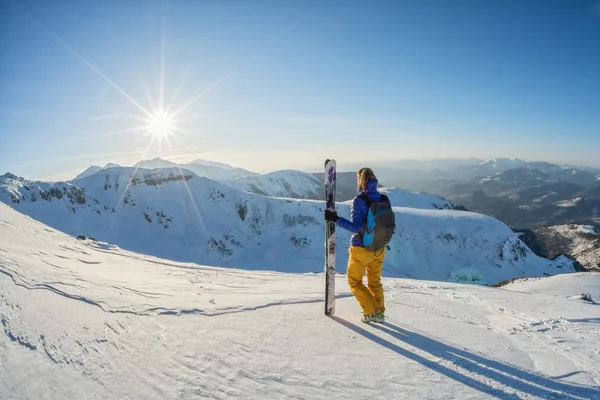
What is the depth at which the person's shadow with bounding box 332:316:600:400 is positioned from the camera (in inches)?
102

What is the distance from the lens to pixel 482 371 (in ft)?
9.62

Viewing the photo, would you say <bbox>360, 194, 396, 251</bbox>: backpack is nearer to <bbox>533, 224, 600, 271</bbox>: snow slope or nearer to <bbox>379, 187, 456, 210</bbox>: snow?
<bbox>379, 187, 456, 210</bbox>: snow

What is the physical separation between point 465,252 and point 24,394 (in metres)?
53.7

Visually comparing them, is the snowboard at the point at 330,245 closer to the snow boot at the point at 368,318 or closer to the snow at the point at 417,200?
the snow boot at the point at 368,318

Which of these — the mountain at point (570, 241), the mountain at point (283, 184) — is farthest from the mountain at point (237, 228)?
the mountain at point (283, 184)

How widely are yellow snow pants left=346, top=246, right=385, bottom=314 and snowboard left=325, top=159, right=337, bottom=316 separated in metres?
0.39

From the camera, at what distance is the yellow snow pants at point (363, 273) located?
426cm

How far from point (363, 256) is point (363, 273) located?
0.95ft

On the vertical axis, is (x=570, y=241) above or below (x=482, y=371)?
below

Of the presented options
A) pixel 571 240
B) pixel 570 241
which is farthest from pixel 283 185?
pixel 571 240

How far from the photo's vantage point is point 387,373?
2.83 metres

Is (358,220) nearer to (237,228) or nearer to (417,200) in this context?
(237,228)

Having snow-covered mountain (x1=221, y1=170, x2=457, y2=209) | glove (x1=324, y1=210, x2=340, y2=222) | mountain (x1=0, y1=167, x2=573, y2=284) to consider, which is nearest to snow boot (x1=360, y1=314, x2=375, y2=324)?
glove (x1=324, y1=210, x2=340, y2=222)

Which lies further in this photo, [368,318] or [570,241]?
[570,241]
